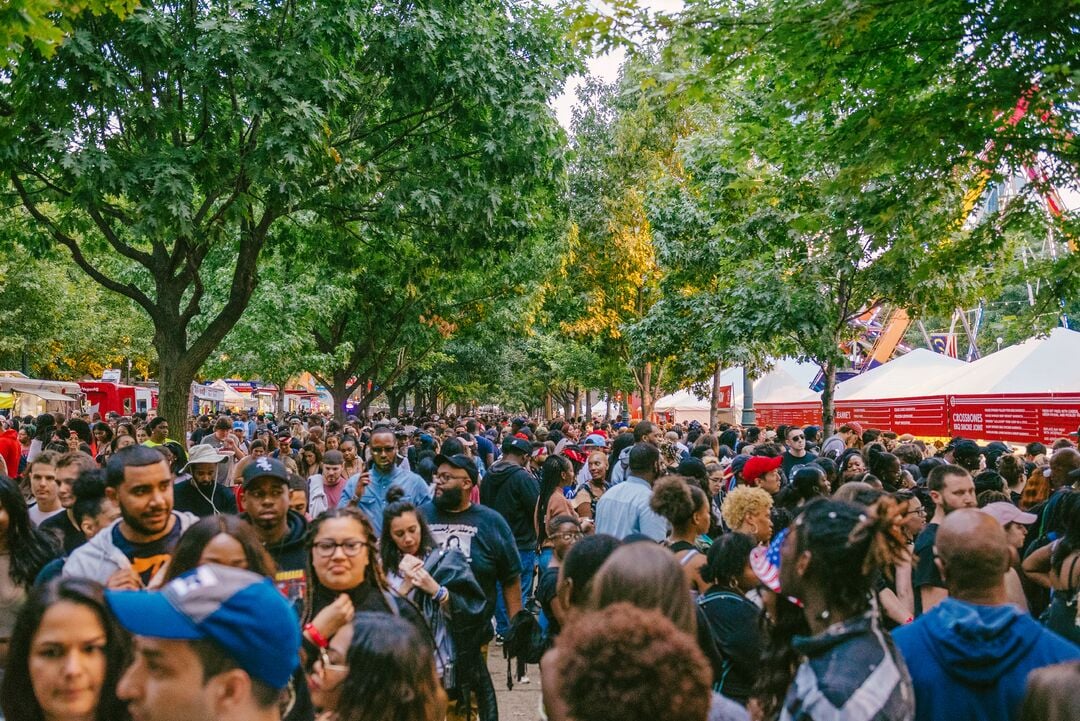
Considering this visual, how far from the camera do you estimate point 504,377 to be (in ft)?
148

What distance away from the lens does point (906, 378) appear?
77.0 feet

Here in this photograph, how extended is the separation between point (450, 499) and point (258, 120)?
25.9ft

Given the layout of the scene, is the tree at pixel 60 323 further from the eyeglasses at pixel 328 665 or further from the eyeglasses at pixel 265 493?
the eyeglasses at pixel 328 665

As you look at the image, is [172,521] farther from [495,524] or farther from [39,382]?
[39,382]

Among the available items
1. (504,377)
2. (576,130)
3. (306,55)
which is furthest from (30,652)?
(504,377)

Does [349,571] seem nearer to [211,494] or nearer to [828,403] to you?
[211,494]

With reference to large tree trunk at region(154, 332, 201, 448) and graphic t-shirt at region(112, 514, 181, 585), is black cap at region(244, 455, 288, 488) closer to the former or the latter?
graphic t-shirt at region(112, 514, 181, 585)

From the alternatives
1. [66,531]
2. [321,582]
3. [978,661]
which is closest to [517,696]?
[66,531]

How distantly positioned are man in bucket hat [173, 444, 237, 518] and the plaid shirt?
5.33 m

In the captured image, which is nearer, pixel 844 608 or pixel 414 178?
pixel 844 608

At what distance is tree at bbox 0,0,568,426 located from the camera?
35.1ft

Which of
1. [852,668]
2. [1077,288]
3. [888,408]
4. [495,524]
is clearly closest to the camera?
[852,668]

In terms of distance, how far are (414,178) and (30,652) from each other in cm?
1145

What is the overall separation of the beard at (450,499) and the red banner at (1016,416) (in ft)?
42.6
